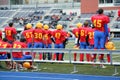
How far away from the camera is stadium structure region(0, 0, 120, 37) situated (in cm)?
5600

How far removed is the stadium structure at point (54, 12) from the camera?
56.0 m

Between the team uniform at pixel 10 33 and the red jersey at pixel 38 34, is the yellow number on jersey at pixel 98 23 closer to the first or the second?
the red jersey at pixel 38 34

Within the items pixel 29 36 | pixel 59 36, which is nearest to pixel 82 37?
pixel 59 36

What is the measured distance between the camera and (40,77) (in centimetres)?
1334

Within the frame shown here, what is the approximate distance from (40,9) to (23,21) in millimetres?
6334

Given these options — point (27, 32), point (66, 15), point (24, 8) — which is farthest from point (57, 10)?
point (27, 32)

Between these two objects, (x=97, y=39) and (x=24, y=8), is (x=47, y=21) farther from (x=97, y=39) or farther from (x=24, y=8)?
(x=97, y=39)

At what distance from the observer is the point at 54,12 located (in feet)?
203

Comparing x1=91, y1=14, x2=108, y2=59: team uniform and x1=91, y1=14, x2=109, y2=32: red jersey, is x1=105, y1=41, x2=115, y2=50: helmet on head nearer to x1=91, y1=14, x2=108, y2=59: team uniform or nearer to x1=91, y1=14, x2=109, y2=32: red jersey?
x1=91, y1=14, x2=108, y2=59: team uniform

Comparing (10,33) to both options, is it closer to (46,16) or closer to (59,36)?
(59,36)

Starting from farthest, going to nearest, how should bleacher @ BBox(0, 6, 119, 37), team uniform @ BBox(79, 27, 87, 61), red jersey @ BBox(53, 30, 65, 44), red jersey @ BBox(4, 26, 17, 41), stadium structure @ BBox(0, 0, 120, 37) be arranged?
stadium structure @ BBox(0, 0, 120, 37), bleacher @ BBox(0, 6, 119, 37), red jersey @ BBox(4, 26, 17, 41), red jersey @ BBox(53, 30, 65, 44), team uniform @ BBox(79, 27, 87, 61)

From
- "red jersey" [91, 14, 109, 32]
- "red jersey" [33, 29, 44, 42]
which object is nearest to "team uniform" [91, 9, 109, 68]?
"red jersey" [91, 14, 109, 32]

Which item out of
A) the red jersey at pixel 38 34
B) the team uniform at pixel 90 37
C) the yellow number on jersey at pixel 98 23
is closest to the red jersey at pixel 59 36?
the red jersey at pixel 38 34

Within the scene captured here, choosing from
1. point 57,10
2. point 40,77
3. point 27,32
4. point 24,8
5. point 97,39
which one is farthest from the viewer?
point 24,8
